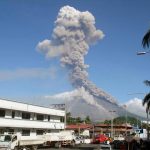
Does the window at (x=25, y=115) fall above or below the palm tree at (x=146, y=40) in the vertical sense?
below

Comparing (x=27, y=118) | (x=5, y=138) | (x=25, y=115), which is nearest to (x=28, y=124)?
(x=27, y=118)

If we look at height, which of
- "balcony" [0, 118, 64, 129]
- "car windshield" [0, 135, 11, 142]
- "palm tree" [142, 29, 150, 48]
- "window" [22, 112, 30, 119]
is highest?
"palm tree" [142, 29, 150, 48]

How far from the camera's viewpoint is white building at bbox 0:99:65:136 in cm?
6356

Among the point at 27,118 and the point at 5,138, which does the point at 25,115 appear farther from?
the point at 5,138

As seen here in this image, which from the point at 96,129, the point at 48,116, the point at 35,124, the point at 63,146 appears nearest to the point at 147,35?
the point at 63,146

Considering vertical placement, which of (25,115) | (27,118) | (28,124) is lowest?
(28,124)

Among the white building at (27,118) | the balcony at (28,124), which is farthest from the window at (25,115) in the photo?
the balcony at (28,124)

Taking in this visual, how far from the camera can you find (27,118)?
71.2 meters

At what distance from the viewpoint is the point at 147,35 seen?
41688 millimetres

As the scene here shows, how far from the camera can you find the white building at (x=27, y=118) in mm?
63562

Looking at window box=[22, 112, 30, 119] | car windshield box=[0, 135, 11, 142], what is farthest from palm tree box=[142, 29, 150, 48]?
window box=[22, 112, 30, 119]

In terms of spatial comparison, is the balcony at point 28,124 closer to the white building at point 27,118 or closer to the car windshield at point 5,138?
the white building at point 27,118

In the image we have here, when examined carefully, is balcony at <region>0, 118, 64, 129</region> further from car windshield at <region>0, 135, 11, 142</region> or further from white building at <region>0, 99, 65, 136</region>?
car windshield at <region>0, 135, 11, 142</region>

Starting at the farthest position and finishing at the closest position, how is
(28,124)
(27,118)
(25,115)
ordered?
(27,118), (25,115), (28,124)
